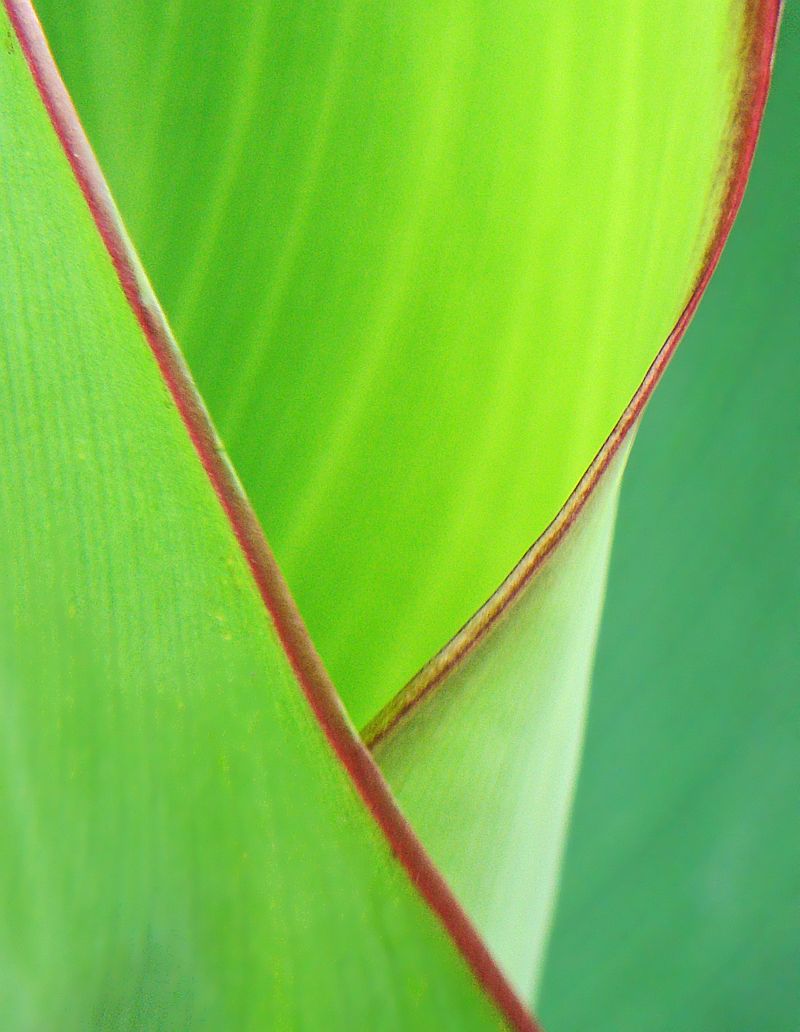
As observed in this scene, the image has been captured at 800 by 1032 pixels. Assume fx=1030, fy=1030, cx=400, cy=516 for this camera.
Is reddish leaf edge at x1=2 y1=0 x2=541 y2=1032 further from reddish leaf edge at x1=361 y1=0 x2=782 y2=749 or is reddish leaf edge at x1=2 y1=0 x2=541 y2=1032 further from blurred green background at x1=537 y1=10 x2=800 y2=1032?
blurred green background at x1=537 y1=10 x2=800 y2=1032

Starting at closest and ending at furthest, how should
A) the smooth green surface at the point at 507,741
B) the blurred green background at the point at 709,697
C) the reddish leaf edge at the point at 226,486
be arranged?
the reddish leaf edge at the point at 226,486
the smooth green surface at the point at 507,741
the blurred green background at the point at 709,697

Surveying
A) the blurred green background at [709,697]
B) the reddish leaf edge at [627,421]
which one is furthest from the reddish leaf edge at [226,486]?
the blurred green background at [709,697]

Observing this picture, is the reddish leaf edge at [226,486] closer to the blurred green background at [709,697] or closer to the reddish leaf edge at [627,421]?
the reddish leaf edge at [627,421]

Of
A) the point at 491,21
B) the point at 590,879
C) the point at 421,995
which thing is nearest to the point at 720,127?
the point at 491,21

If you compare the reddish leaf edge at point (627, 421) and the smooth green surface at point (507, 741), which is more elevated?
the reddish leaf edge at point (627, 421)

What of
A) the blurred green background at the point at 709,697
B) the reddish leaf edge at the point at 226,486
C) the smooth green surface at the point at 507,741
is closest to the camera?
the reddish leaf edge at the point at 226,486

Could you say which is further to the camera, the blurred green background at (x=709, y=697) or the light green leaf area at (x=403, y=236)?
the blurred green background at (x=709, y=697)

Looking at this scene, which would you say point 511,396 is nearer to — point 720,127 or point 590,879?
point 720,127
